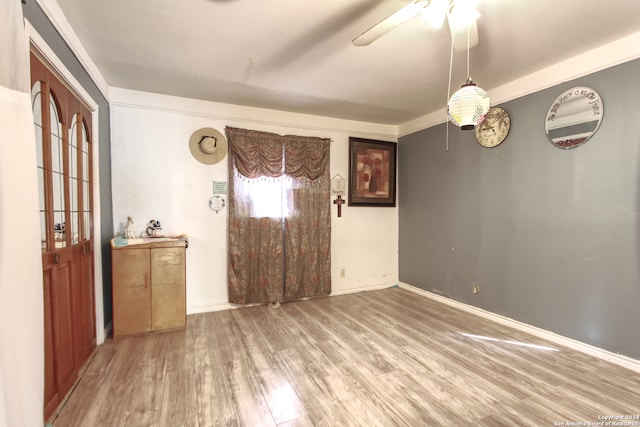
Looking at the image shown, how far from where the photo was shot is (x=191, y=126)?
129 inches

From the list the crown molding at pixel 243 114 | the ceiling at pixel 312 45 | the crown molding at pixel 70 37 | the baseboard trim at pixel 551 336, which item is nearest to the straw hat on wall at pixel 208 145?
the crown molding at pixel 243 114

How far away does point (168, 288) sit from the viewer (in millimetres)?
2773

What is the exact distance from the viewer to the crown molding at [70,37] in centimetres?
163

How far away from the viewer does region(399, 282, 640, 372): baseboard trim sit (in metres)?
2.14

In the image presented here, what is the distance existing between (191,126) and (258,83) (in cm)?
100

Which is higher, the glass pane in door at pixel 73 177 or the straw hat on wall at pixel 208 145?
the straw hat on wall at pixel 208 145

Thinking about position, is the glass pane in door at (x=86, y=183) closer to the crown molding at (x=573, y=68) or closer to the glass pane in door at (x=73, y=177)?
the glass pane in door at (x=73, y=177)

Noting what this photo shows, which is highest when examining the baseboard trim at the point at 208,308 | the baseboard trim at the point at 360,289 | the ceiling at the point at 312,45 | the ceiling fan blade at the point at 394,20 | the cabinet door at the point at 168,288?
the ceiling at the point at 312,45

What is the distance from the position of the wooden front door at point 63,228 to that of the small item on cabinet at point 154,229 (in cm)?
62

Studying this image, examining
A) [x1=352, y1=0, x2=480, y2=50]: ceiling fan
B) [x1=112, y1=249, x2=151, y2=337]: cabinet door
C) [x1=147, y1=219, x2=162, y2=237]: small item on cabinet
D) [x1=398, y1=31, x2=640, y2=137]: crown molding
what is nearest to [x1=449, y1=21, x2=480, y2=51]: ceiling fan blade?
[x1=352, y1=0, x2=480, y2=50]: ceiling fan

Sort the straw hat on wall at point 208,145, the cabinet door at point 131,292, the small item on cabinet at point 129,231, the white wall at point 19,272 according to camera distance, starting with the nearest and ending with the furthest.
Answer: the white wall at point 19,272
the cabinet door at point 131,292
the small item on cabinet at point 129,231
the straw hat on wall at point 208,145

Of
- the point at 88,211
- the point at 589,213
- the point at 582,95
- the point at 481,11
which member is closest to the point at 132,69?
the point at 88,211

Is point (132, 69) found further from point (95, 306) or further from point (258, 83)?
point (95, 306)

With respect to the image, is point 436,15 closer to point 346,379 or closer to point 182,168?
point 346,379
